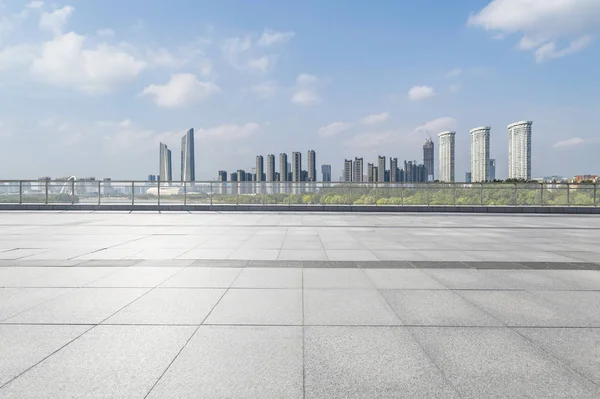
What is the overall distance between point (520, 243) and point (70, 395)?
10.8m

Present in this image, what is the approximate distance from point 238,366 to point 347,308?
1.84 m

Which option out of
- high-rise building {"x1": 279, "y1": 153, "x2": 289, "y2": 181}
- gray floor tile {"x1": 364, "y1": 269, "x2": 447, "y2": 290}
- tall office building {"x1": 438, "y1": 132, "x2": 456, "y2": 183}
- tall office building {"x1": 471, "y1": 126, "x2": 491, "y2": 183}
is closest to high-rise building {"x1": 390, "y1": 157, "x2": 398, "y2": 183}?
tall office building {"x1": 438, "y1": 132, "x2": 456, "y2": 183}

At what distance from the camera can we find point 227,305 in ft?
15.3

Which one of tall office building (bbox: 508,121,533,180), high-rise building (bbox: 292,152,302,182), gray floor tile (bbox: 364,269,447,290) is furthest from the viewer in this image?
tall office building (bbox: 508,121,533,180)

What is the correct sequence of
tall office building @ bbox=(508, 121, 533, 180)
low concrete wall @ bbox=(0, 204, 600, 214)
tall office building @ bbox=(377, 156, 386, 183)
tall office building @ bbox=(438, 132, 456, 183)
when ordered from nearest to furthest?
low concrete wall @ bbox=(0, 204, 600, 214)
tall office building @ bbox=(377, 156, 386, 183)
tall office building @ bbox=(508, 121, 533, 180)
tall office building @ bbox=(438, 132, 456, 183)

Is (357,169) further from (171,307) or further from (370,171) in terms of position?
(171,307)

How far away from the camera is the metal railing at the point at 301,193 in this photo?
2566 cm

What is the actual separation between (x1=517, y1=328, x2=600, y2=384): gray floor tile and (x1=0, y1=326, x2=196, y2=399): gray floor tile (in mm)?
3376

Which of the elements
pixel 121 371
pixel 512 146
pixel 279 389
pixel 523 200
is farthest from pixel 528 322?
pixel 512 146

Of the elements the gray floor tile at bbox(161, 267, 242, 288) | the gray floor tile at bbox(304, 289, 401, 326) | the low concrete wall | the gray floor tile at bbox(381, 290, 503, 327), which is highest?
the low concrete wall

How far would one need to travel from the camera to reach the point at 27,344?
3514 millimetres

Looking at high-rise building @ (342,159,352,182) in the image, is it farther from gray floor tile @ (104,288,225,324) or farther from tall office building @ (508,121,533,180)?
gray floor tile @ (104,288,225,324)

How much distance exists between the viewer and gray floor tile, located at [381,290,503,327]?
13.5 feet

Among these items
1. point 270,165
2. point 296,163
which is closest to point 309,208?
point 296,163
